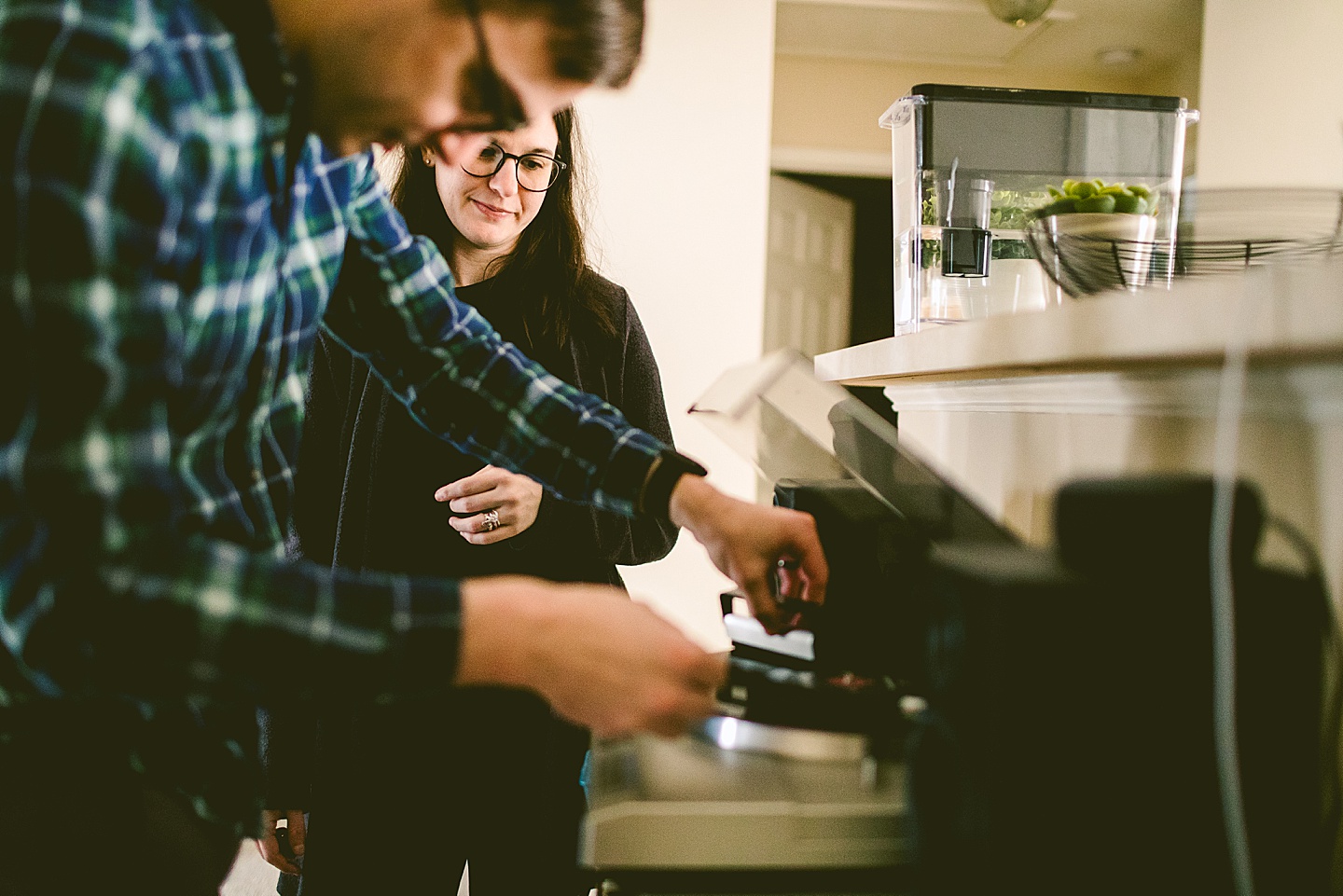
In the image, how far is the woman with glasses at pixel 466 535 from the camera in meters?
1.19

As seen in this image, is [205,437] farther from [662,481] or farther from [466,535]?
[466,535]

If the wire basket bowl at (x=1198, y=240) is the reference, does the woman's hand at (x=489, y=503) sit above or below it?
below

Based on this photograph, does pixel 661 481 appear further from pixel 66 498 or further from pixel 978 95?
pixel 978 95

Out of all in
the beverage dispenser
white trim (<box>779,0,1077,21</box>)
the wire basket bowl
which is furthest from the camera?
white trim (<box>779,0,1077,21</box>)

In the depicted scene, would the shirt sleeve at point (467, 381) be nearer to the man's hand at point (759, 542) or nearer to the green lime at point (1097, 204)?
the man's hand at point (759, 542)

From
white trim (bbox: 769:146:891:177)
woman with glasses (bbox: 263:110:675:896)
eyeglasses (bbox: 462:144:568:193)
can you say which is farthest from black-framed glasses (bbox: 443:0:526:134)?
white trim (bbox: 769:146:891:177)

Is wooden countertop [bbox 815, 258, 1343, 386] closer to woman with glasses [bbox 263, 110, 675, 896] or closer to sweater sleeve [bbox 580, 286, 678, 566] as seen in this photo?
woman with glasses [bbox 263, 110, 675, 896]

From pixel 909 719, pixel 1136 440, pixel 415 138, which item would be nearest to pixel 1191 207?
pixel 1136 440

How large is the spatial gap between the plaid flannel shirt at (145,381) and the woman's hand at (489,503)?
568mm

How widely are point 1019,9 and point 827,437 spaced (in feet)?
8.64

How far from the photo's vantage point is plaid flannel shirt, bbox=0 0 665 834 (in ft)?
1.31

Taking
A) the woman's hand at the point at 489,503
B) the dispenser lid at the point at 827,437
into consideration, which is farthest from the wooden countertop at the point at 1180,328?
the woman's hand at the point at 489,503

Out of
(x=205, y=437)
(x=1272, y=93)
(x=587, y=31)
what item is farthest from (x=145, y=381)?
(x=1272, y=93)

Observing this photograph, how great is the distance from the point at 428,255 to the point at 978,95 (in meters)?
0.72
